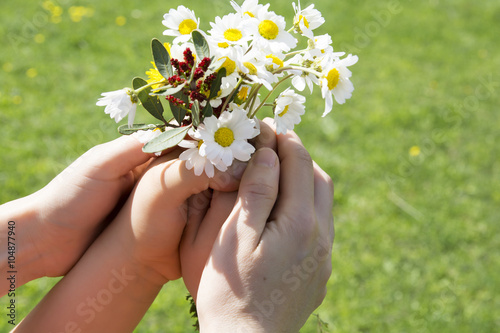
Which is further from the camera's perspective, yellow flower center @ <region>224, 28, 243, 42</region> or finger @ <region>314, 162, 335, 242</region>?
finger @ <region>314, 162, 335, 242</region>

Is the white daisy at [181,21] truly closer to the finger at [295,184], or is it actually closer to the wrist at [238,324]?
the finger at [295,184]

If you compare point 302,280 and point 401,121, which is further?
point 401,121

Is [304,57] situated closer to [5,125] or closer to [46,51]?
→ [5,125]

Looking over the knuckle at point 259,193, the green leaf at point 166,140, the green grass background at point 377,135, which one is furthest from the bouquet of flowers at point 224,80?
the green grass background at point 377,135

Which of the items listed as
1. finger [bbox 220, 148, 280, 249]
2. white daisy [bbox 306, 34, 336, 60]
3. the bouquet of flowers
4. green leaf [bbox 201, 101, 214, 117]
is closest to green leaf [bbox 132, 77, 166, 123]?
the bouquet of flowers

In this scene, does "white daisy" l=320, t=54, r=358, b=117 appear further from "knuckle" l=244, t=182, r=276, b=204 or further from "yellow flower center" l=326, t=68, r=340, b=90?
"knuckle" l=244, t=182, r=276, b=204

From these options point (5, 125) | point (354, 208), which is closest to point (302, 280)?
point (354, 208)

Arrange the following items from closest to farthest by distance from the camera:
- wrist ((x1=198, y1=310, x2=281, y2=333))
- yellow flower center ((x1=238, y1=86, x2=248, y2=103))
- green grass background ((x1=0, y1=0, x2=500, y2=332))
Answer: wrist ((x1=198, y1=310, x2=281, y2=333)), yellow flower center ((x1=238, y1=86, x2=248, y2=103)), green grass background ((x1=0, y1=0, x2=500, y2=332))
